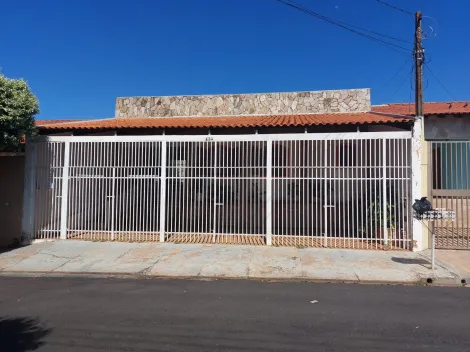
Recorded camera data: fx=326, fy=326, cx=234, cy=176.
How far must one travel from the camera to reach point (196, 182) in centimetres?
878

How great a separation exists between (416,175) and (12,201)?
1020 cm

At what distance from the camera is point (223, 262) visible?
22.2 feet

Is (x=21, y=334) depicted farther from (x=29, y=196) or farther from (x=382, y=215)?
(x=382, y=215)

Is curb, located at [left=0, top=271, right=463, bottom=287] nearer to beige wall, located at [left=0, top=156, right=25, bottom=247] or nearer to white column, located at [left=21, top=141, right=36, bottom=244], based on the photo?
white column, located at [left=21, top=141, right=36, bottom=244]

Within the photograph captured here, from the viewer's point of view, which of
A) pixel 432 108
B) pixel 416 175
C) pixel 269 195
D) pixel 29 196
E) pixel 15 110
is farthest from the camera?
pixel 432 108

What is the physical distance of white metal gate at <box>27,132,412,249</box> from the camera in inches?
328

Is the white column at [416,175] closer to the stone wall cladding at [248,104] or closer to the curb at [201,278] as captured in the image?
the curb at [201,278]

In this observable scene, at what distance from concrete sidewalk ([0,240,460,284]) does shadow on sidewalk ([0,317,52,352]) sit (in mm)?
2266

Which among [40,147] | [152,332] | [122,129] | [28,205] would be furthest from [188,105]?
[152,332]

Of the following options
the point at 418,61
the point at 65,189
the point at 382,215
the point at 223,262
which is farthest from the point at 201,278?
the point at 418,61

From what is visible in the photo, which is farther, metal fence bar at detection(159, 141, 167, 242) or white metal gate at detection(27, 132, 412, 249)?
metal fence bar at detection(159, 141, 167, 242)

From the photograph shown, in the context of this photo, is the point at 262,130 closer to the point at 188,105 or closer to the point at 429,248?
the point at 188,105

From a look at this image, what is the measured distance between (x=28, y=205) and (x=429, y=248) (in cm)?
1020

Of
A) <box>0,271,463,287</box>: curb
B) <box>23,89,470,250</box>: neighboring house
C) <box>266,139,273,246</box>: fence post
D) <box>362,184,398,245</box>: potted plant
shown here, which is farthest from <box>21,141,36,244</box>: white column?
<box>362,184,398,245</box>: potted plant
